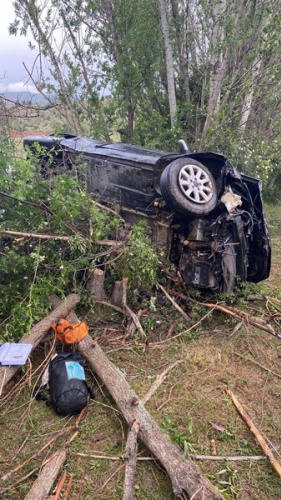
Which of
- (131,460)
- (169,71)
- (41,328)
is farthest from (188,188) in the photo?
(169,71)

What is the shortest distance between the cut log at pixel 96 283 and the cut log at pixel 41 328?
37cm

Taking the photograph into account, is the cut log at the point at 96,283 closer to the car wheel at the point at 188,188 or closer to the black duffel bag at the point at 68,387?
the car wheel at the point at 188,188

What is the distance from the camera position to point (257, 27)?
762cm

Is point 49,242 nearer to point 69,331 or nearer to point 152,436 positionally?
point 69,331

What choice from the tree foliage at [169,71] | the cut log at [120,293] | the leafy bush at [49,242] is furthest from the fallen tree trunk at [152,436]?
the tree foliage at [169,71]

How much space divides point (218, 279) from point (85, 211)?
1.76 metres

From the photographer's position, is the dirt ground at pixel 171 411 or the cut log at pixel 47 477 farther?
the dirt ground at pixel 171 411

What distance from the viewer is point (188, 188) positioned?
4.36 meters

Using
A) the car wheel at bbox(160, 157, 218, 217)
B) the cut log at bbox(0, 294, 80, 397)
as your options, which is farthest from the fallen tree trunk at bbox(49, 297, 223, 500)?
the car wheel at bbox(160, 157, 218, 217)

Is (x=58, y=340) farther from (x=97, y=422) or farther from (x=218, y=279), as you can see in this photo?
(x=218, y=279)

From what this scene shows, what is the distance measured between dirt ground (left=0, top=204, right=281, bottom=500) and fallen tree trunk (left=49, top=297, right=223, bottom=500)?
131mm

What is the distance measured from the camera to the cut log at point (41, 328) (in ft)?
10.2

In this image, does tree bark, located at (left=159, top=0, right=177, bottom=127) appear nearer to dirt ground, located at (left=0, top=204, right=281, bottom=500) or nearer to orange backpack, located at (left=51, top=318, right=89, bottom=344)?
dirt ground, located at (left=0, top=204, right=281, bottom=500)

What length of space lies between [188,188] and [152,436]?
2.59 meters
